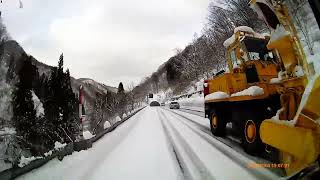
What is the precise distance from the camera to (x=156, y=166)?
20.0 ft

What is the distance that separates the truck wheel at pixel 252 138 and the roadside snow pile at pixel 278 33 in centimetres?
256

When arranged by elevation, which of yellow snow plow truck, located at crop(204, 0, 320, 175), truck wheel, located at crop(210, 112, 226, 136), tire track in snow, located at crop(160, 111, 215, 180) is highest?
yellow snow plow truck, located at crop(204, 0, 320, 175)

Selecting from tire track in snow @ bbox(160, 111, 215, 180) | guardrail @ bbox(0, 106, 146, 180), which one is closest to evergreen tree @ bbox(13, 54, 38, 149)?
guardrail @ bbox(0, 106, 146, 180)

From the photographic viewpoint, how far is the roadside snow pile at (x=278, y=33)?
3.72 metres

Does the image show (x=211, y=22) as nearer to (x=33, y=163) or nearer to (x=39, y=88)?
(x=33, y=163)

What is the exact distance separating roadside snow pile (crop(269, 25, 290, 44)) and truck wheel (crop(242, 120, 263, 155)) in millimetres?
2563

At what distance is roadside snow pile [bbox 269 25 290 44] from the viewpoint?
12.2ft

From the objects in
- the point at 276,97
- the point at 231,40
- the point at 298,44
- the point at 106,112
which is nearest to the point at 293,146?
→ the point at 298,44

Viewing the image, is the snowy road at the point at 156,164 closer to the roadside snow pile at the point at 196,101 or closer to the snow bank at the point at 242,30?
the snow bank at the point at 242,30

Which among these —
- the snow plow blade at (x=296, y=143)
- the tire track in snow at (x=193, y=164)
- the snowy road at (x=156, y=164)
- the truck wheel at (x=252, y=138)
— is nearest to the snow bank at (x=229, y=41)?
the truck wheel at (x=252, y=138)

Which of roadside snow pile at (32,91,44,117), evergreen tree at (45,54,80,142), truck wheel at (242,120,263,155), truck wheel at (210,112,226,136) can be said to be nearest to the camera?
truck wheel at (242,120,263,155)

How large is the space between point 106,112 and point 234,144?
722 inches

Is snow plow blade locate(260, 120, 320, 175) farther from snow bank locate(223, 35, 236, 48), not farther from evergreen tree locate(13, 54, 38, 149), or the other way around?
evergreen tree locate(13, 54, 38, 149)

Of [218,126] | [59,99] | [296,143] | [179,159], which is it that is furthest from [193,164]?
[59,99]
